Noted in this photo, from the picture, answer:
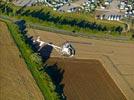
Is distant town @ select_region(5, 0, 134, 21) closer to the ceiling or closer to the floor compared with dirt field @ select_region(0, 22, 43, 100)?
closer to the ceiling

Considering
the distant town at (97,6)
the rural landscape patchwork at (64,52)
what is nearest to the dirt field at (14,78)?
the rural landscape patchwork at (64,52)

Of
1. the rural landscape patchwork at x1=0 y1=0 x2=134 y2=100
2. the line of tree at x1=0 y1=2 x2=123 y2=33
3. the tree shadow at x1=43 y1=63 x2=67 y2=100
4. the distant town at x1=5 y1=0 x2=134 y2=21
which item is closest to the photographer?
the tree shadow at x1=43 y1=63 x2=67 y2=100

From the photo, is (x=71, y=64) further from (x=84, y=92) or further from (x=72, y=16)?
(x=72, y=16)

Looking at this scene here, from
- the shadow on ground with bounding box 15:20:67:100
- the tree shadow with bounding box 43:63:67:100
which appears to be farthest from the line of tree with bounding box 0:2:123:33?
the tree shadow with bounding box 43:63:67:100

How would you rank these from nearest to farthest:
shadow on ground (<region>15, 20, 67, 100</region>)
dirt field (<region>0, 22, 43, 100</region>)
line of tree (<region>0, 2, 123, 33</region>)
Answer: dirt field (<region>0, 22, 43, 100</region>) → shadow on ground (<region>15, 20, 67, 100</region>) → line of tree (<region>0, 2, 123, 33</region>)

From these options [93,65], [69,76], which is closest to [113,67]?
[93,65]

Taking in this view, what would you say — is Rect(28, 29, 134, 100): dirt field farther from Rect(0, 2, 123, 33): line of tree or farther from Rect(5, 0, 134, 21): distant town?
Rect(5, 0, 134, 21): distant town

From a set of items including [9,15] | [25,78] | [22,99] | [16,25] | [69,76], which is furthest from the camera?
[9,15]
